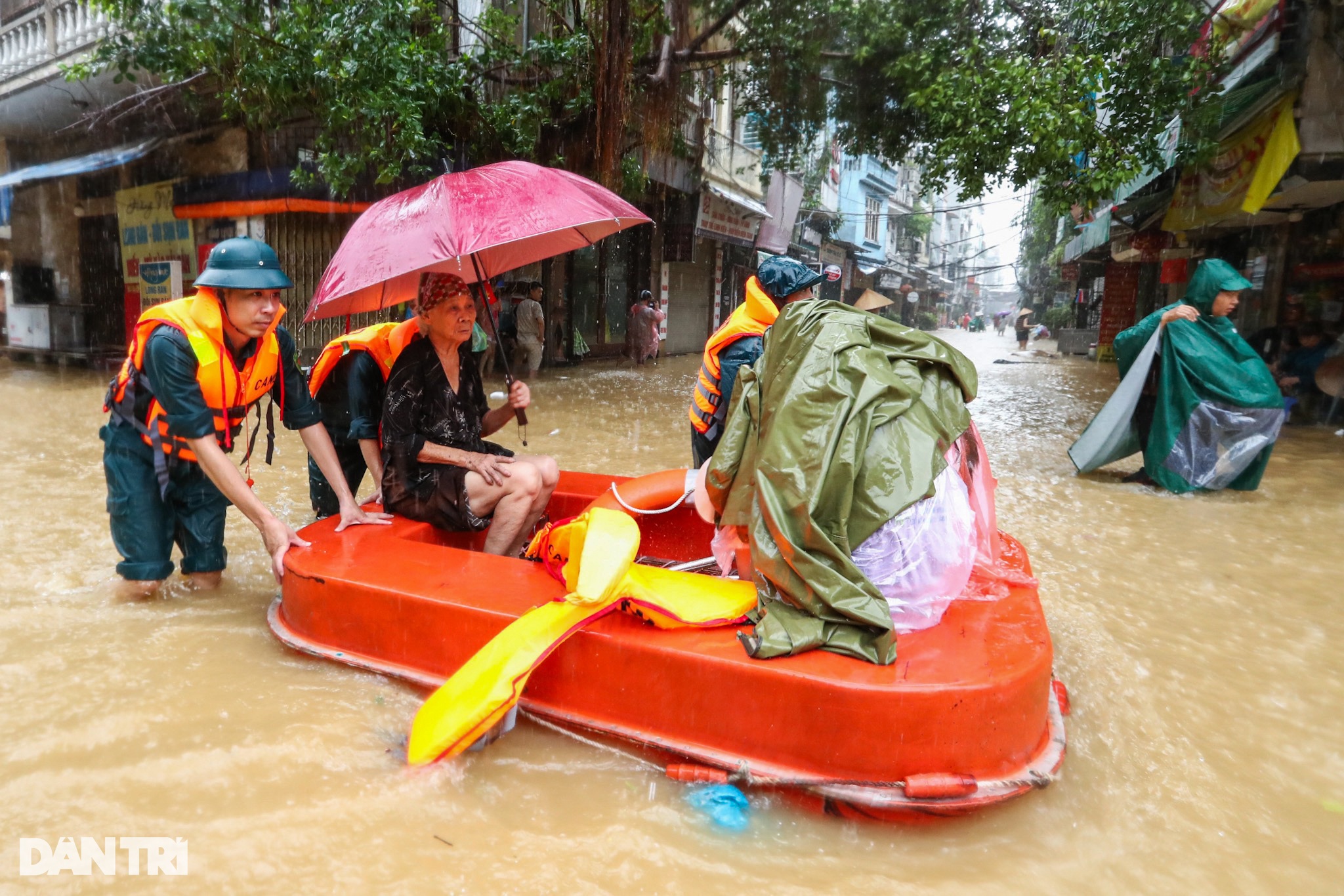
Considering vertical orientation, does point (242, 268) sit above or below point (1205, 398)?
above

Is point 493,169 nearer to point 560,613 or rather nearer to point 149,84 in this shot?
point 560,613

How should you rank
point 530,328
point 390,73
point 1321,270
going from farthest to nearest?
point 530,328
point 1321,270
point 390,73

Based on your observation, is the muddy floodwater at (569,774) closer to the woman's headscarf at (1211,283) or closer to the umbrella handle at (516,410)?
the umbrella handle at (516,410)

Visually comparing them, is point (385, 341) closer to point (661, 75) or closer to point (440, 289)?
point (440, 289)

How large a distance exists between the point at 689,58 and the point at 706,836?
867cm

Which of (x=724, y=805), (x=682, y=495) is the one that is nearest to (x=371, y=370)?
(x=682, y=495)

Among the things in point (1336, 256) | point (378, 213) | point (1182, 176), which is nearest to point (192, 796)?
point (378, 213)

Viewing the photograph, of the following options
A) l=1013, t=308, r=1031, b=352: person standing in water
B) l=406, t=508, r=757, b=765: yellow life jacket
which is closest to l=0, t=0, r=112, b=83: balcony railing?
l=406, t=508, r=757, b=765: yellow life jacket

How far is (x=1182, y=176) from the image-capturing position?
9250 mm

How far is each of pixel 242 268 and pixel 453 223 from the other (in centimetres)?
77

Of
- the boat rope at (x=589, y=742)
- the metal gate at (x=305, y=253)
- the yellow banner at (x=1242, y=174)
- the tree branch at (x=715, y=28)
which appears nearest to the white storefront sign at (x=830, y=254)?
the yellow banner at (x=1242, y=174)

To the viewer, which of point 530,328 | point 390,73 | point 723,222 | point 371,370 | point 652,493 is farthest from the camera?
point 723,222

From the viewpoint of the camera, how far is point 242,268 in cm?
287

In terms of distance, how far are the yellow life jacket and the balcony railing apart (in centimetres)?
1123
